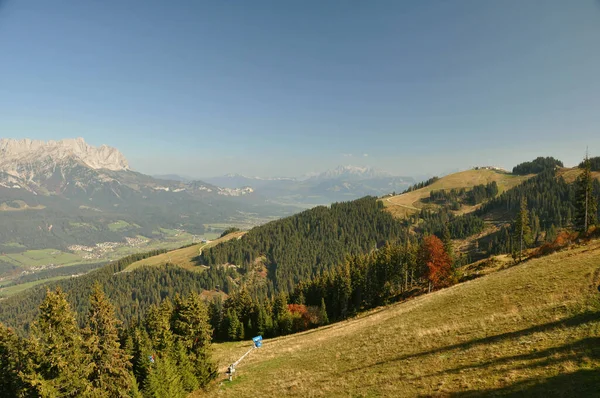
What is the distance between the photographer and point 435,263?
6700cm

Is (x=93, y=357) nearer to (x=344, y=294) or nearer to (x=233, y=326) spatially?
(x=233, y=326)

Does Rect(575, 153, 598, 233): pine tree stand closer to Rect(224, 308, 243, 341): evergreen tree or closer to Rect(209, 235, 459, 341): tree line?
Rect(209, 235, 459, 341): tree line

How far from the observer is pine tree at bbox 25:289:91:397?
23.8 meters

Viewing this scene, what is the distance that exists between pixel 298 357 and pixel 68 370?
24.2 meters

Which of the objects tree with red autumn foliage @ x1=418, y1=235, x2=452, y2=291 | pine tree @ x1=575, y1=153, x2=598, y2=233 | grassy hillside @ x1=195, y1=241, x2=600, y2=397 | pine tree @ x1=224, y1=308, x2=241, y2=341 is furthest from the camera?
pine tree @ x1=224, y1=308, x2=241, y2=341

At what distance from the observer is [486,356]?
66.4ft

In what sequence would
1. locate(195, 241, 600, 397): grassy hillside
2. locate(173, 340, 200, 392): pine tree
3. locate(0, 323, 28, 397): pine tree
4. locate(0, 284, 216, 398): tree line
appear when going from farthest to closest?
locate(173, 340, 200, 392): pine tree < locate(0, 323, 28, 397): pine tree < locate(0, 284, 216, 398): tree line < locate(195, 241, 600, 397): grassy hillside

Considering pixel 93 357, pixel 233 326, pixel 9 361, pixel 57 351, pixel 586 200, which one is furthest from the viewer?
pixel 233 326

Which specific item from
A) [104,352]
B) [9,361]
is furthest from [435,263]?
[9,361]

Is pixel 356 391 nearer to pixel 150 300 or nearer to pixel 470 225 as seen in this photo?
pixel 470 225

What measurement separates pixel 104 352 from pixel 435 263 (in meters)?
64.1

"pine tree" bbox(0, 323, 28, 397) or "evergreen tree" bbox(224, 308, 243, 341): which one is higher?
"pine tree" bbox(0, 323, 28, 397)

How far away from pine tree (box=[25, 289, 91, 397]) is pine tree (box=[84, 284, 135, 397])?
2.85 meters

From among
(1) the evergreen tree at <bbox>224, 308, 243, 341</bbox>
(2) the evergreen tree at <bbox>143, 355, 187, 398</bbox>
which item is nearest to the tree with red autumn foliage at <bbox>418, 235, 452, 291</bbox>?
(1) the evergreen tree at <bbox>224, 308, 243, 341</bbox>
